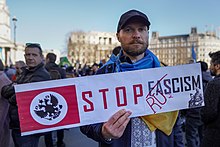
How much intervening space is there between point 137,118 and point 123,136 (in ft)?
0.52

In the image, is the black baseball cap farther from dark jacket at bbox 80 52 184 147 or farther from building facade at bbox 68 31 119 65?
building facade at bbox 68 31 119 65

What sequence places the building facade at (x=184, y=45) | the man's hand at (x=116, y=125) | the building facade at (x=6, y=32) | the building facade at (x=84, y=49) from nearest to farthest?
the man's hand at (x=116, y=125) → the building facade at (x=6, y=32) → the building facade at (x=84, y=49) → the building facade at (x=184, y=45)

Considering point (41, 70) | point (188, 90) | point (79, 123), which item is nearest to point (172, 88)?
point (188, 90)

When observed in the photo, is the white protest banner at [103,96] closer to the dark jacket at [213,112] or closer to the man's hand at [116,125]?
the man's hand at [116,125]

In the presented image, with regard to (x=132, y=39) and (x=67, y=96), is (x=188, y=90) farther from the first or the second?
(x=67, y=96)

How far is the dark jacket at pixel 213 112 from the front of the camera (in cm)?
290

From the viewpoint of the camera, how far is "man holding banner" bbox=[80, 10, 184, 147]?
1.95 metres

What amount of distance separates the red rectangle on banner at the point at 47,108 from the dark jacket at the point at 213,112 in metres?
1.68

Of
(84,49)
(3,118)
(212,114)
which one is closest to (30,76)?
(3,118)

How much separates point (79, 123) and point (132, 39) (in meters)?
0.70

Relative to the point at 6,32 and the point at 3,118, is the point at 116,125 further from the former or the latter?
the point at 6,32

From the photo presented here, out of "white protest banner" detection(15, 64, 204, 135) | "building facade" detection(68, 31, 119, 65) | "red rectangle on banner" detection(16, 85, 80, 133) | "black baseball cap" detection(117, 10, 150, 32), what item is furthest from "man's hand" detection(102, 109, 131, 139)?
"building facade" detection(68, 31, 119, 65)

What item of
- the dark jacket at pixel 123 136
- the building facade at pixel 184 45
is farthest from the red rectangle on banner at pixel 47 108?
the building facade at pixel 184 45

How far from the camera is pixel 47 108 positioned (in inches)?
69.6
